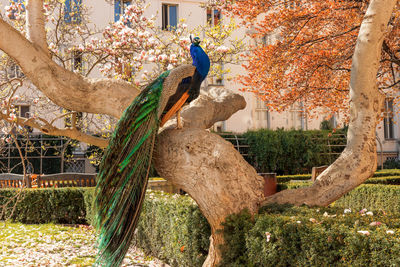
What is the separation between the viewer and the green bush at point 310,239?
10.2ft

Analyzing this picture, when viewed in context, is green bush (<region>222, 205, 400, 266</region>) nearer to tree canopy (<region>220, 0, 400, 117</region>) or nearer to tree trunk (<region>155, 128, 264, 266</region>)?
tree trunk (<region>155, 128, 264, 266</region>)

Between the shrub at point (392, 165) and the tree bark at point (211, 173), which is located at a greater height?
the tree bark at point (211, 173)

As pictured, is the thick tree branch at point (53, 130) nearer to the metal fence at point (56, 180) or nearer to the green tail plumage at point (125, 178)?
the green tail plumage at point (125, 178)

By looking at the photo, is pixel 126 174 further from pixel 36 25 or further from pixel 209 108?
pixel 36 25

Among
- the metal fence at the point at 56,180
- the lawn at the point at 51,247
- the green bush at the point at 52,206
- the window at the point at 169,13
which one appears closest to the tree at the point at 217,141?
the lawn at the point at 51,247

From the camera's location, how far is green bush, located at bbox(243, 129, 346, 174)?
19.8m

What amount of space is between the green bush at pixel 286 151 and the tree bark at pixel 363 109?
49.8ft

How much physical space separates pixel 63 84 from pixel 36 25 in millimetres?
906

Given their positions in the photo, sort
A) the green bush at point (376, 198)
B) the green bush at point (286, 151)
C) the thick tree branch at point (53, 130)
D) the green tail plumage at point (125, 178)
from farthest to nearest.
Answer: the green bush at point (286, 151) → the green bush at point (376, 198) → the thick tree branch at point (53, 130) → the green tail plumage at point (125, 178)

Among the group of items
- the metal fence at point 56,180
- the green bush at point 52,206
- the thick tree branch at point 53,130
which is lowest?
the green bush at point 52,206

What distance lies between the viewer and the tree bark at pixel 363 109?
4469 mm

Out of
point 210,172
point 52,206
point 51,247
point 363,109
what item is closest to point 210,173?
A: point 210,172

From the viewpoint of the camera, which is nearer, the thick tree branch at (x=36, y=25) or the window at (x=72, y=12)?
the thick tree branch at (x=36, y=25)

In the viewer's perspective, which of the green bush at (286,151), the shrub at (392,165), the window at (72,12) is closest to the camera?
the window at (72,12)
